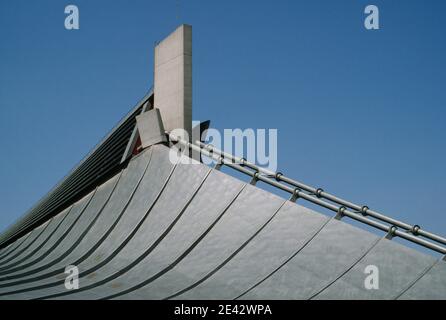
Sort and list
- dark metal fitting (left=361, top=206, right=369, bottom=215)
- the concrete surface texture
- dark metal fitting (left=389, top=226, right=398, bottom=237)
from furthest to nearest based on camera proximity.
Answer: dark metal fitting (left=361, top=206, right=369, bottom=215) → dark metal fitting (left=389, top=226, right=398, bottom=237) → the concrete surface texture

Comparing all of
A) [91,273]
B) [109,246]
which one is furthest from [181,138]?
[91,273]

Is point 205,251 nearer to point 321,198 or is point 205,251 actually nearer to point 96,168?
point 321,198

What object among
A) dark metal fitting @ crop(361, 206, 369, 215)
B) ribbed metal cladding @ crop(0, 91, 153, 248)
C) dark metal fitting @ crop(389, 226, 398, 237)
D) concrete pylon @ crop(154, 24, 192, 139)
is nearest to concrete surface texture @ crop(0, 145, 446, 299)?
dark metal fitting @ crop(389, 226, 398, 237)

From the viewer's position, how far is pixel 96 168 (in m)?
17.3

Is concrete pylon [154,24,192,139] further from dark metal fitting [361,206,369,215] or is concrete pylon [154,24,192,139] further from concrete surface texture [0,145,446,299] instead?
dark metal fitting [361,206,369,215]

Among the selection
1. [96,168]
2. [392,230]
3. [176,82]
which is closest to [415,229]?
[392,230]

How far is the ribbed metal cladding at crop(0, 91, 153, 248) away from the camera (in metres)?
16.2

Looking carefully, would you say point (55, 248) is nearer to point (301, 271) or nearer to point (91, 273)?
point (91, 273)

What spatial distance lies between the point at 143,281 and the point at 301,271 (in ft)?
9.69

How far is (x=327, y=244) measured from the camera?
33.9 ft

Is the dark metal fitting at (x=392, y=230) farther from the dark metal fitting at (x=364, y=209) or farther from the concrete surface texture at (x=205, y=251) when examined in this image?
the dark metal fitting at (x=364, y=209)

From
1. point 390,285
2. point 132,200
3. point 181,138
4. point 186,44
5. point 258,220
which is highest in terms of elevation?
point 186,44

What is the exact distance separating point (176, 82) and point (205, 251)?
4976mm

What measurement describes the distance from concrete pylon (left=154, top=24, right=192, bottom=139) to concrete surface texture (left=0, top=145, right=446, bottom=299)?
84cm
